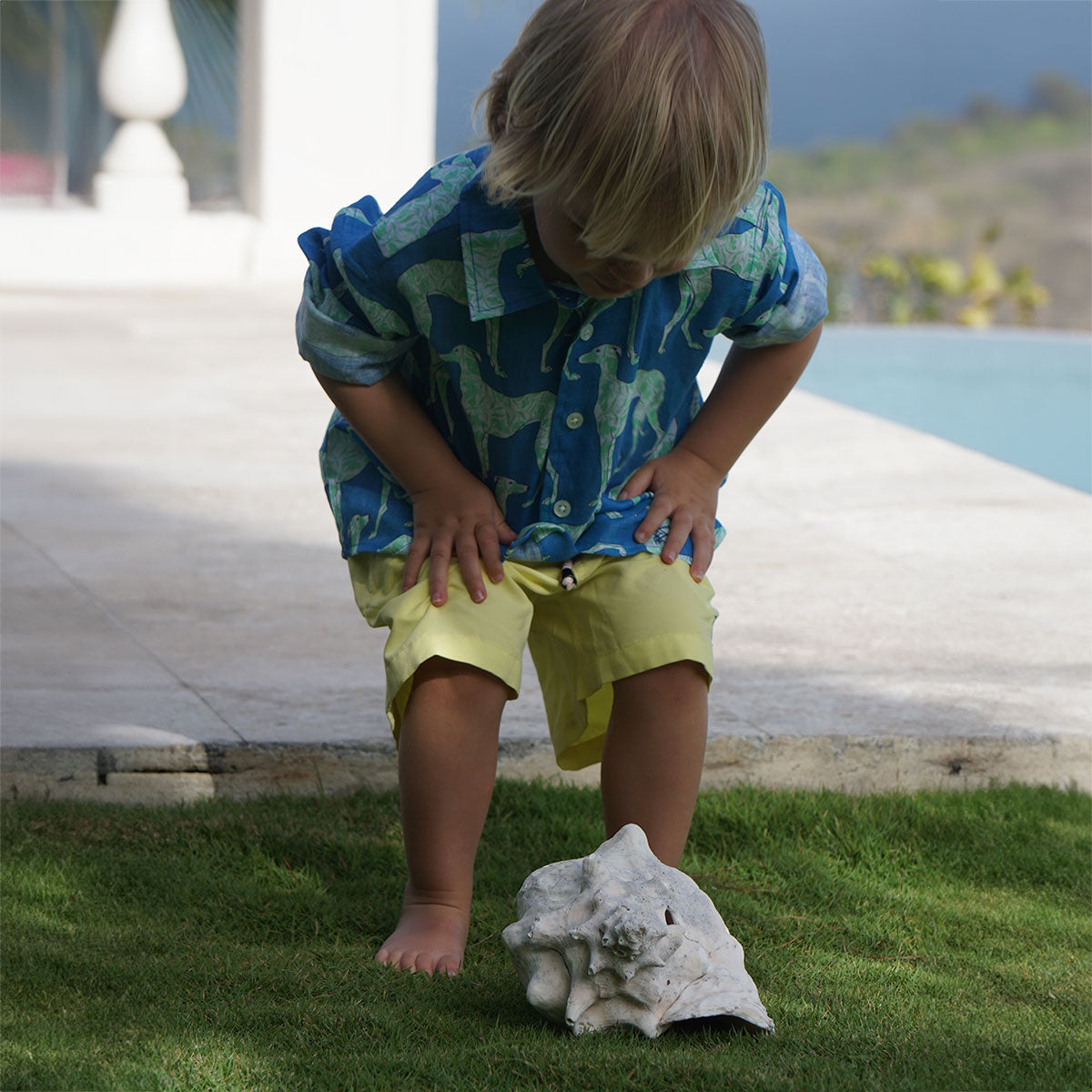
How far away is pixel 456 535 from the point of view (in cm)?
191

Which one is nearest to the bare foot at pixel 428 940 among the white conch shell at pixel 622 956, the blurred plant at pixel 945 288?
the white conch shell at pixel 622 956

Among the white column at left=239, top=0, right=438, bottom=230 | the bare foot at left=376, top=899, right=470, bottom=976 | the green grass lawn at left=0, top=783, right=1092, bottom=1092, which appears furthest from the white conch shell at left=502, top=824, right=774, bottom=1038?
the white column at left=239, top=0, right=438, bottom=230

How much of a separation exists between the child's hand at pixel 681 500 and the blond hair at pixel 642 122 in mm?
392

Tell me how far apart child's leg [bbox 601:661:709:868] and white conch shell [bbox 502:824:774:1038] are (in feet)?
0.80

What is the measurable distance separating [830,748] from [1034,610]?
0.98 metres

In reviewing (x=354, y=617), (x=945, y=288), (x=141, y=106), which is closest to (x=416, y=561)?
(x=354, y=617)

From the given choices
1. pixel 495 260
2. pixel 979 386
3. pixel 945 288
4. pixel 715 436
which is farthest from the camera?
pixel 945 288

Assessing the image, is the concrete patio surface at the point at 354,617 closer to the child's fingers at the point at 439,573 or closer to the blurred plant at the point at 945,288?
the child's fingers at the point at 439,573

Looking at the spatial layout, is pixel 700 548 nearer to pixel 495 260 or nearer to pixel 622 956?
pixel 495 260

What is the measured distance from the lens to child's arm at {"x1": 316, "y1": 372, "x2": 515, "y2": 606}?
1894 millimetres

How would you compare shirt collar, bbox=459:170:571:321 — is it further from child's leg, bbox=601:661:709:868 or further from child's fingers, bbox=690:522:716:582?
child's leg, bbox=601:661:709:868

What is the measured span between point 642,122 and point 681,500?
56 centimetres

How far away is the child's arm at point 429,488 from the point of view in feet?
6.21

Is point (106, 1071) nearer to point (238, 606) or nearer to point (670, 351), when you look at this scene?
point (670, 351)
